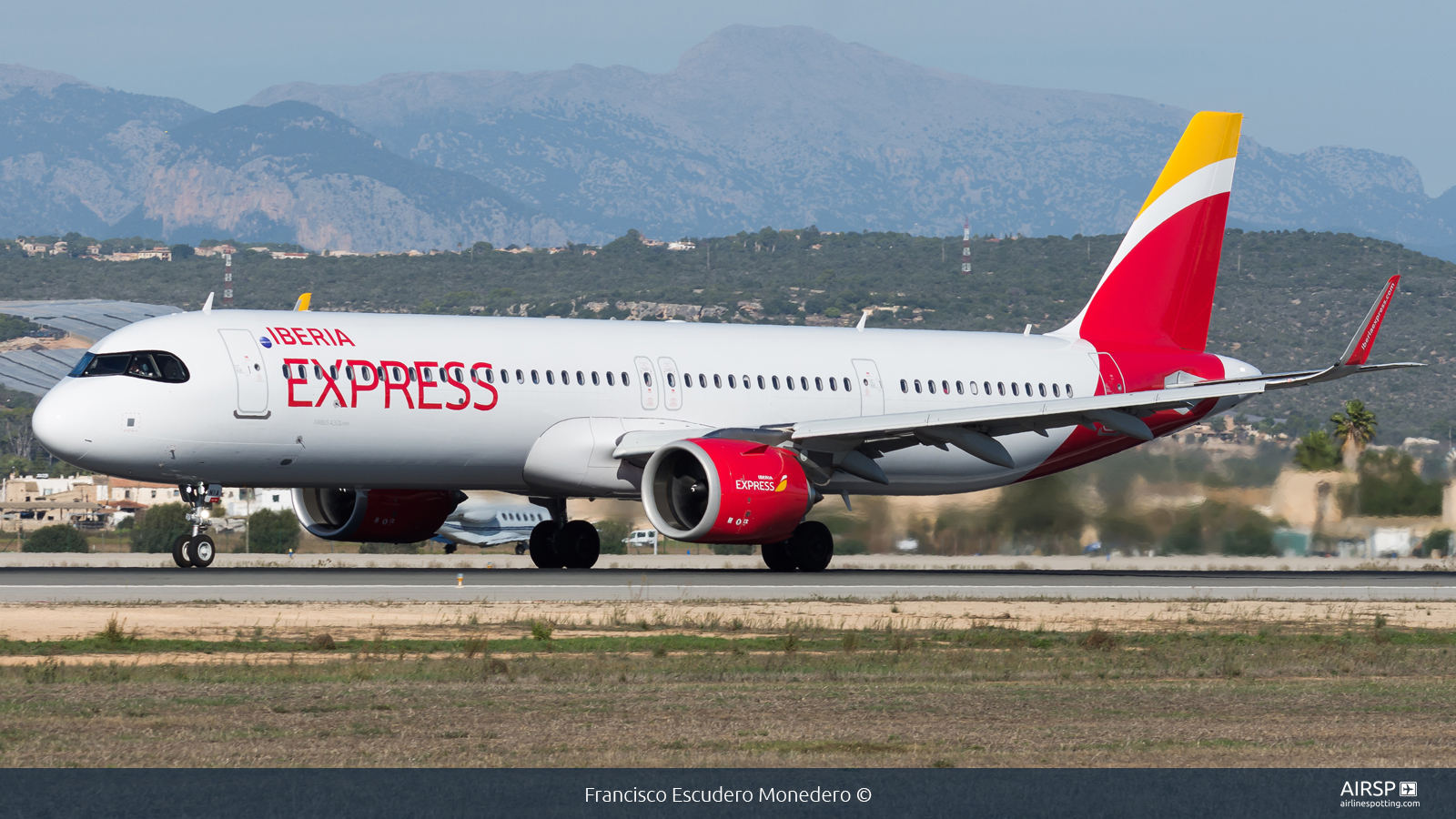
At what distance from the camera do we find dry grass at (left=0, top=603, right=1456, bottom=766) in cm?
1136

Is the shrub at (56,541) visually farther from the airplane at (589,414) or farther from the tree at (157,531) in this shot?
the airplane at (589,414)

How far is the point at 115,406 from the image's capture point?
26531 mm

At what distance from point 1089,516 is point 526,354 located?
11.6 metres

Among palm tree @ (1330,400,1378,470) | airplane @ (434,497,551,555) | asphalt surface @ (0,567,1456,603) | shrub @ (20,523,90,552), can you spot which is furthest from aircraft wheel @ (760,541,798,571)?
palm tree @ (1330,400,1378,470)

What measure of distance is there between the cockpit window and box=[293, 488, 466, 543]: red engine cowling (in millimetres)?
5027

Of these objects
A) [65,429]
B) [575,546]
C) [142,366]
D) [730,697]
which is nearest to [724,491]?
[575,546]

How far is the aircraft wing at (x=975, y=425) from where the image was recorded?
29016 millimetres

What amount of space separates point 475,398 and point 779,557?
5.97m

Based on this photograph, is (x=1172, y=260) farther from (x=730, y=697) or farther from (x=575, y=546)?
(x=730, y=697)
